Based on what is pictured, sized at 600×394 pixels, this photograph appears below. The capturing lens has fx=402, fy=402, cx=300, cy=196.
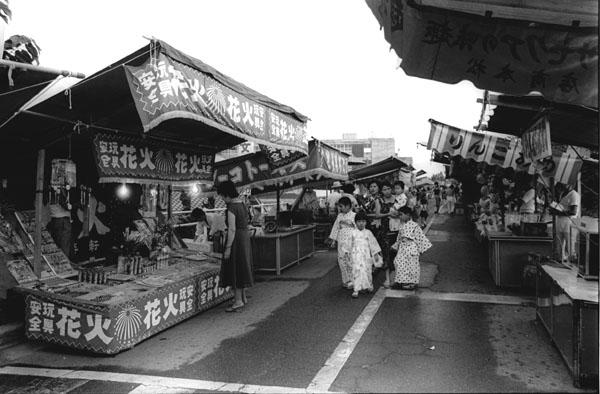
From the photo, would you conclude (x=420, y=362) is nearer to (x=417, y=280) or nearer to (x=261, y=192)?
(x=417, y=280)

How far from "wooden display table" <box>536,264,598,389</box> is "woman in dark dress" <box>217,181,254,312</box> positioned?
431 cm

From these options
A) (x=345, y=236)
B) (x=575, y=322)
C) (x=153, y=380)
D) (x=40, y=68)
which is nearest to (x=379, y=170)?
(x=345, y=236)

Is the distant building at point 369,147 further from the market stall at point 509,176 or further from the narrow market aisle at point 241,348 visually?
the narrow market aisle at point 241,348

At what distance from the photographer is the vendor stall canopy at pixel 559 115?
18.1ft

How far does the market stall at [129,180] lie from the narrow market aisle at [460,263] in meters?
4.39

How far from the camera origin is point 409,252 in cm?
771

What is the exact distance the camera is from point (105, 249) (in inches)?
332

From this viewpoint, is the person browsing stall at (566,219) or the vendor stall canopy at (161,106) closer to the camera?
the vendor stall canopy at (161,106)

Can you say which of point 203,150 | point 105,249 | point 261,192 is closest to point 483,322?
point 203,150

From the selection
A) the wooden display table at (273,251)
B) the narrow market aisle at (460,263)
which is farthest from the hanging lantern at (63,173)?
the narrow market aisle at (460,263)

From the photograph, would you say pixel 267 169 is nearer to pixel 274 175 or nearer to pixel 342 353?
pixel 274 175

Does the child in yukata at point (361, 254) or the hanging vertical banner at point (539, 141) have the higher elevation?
the hanging vertical banner at point (539, 141)

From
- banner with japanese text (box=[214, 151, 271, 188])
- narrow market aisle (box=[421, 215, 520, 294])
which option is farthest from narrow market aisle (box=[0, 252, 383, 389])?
banner with japanese text (box=[214, 151, 271, 188])

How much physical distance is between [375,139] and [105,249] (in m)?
63.8
